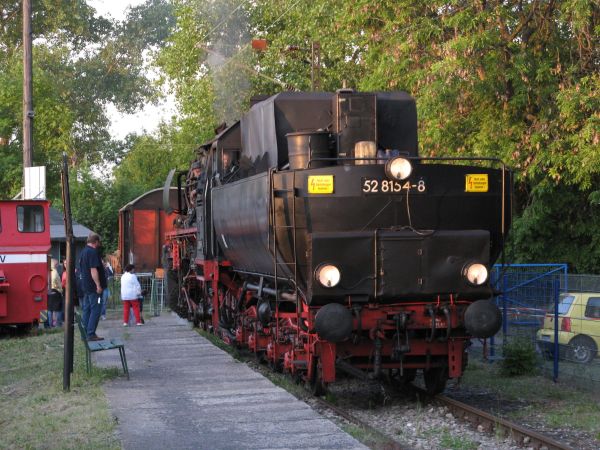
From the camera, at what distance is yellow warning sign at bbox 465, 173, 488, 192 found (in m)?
9.98

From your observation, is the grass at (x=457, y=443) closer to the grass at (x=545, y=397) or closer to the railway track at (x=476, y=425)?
the railway track at (x=476, y=425)

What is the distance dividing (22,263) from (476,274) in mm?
12682

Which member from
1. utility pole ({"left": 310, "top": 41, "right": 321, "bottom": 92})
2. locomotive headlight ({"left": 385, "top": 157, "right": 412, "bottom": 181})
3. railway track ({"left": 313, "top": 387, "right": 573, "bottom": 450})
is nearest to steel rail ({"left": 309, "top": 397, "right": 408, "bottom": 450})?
Answer: railway track ({"left": 313, "top": 387, "right": 573, "bottom": 450})

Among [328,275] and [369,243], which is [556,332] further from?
[328,275]

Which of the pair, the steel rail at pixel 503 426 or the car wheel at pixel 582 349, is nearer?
the steel rail at pixel 503 426

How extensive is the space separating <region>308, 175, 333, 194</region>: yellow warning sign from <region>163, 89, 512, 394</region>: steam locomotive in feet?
0.03

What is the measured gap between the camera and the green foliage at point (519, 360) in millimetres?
13164

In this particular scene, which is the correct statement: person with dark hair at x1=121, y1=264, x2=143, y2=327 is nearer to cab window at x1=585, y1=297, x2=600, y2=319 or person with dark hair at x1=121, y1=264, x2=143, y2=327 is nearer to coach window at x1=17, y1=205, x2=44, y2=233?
coach window at x1=17, y1=205, x2=44, y2=233

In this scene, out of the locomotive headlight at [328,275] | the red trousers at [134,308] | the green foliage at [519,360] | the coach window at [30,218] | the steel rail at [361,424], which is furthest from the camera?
the red trousers at [134,308]

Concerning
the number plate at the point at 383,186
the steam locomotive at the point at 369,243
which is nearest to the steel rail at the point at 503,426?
the steam locomotive at the point at 369,243

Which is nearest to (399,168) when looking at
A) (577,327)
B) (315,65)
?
(577,327)

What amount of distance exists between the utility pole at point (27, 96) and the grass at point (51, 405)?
7263 millimetres

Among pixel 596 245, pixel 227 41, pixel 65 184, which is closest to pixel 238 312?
pixel 65 184

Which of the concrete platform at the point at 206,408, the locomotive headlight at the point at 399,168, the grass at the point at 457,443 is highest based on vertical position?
the locomotive headlight at the point at 399,168
